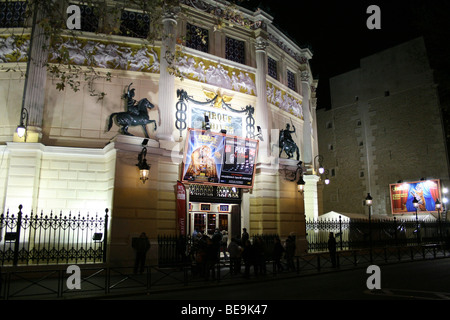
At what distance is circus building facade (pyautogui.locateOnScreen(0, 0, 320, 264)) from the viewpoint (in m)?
16.0

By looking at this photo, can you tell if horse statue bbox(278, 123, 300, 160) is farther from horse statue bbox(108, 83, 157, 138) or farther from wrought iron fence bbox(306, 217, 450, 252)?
horse statue bbox(108, 83, 157, 138)

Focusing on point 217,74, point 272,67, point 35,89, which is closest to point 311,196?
point 272,67

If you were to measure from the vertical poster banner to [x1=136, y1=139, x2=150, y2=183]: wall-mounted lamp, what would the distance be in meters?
2.15

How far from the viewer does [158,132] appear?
59.6 feet

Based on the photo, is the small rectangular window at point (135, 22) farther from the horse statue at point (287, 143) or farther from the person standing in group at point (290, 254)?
the person standing in group at point (290, 254)

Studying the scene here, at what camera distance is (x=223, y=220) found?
21.1 metres

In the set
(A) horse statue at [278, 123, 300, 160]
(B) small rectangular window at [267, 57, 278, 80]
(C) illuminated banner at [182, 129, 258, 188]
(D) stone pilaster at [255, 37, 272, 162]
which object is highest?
(B) small rectangular window at [267, 57, 278, 80]

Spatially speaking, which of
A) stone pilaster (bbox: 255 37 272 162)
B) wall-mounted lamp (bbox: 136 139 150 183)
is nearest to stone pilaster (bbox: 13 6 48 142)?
wall-mounted lamp (bbox: 136 139 150 183)

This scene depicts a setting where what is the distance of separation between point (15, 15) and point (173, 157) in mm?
10578

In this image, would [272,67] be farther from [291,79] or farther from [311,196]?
[311,196]

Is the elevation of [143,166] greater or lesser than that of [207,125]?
lesser

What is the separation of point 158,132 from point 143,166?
2.86 metres

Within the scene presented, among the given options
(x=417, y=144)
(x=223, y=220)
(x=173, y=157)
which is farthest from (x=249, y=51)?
(x=417, y=144)
